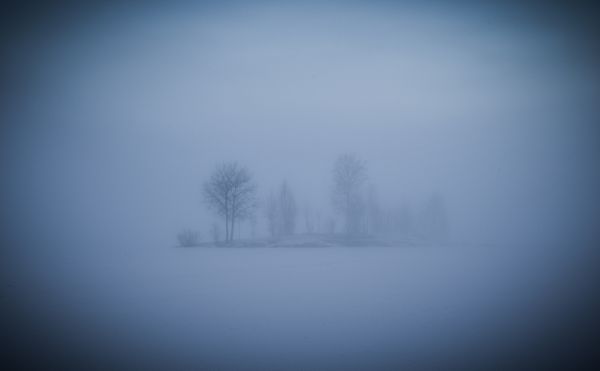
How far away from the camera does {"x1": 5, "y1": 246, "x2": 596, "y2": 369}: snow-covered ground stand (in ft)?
21.6

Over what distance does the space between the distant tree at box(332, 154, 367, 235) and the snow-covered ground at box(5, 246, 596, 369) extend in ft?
116

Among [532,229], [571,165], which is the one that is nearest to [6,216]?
[532,229]

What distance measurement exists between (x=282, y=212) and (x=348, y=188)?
15678 mm

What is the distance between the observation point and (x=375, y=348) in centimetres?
688

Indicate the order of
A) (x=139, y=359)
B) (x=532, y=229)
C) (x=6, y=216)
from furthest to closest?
1. (x=532, y=229)
2. (x=6, y=216)
3. (x=139, y=359)

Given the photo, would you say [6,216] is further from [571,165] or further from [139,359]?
[571,165]

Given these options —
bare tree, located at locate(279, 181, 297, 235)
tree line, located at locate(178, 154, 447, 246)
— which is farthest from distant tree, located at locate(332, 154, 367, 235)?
bare tree, located at locate(279, 181, 297, 235)

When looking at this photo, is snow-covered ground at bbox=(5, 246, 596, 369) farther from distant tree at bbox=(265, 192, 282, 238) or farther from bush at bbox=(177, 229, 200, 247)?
distant tree at bbox=(265, 192, 282, 238)

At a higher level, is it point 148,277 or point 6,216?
point 6,216

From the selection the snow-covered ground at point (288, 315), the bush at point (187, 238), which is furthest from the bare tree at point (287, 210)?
the snow-covered ground at point (288, 315)

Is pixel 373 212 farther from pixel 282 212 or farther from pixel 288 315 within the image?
pixel 288 315

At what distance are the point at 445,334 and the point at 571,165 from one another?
9492 centimetres

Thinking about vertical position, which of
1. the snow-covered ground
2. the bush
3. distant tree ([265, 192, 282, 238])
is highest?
distant tree ([265, 192, 282, 238])

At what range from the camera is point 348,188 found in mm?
52875
